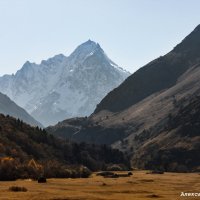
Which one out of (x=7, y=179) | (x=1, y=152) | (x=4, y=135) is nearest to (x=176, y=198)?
(x=7, y=179)

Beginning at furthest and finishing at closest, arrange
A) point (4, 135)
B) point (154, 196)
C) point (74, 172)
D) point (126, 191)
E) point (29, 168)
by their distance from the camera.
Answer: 1. point (4, 135)
2. point (74, 172)
3. point (29, 168)
4. point (126, 191)
5. point (154, 196)

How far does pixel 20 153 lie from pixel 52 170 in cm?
4208

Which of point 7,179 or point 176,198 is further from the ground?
point 7,179

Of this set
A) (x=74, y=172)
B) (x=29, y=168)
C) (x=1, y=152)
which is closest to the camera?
(x=29, y=168)

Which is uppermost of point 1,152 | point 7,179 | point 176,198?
point 1,152

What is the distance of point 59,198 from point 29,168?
223 feet

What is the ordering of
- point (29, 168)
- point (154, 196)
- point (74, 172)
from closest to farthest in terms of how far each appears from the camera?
point (154, 196)
point (29, 168)
point (74, 172)

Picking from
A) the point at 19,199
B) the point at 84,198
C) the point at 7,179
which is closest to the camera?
the point at 19,199

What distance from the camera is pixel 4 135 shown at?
19825cm

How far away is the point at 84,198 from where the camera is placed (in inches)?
3019

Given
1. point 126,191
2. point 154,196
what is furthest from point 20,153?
point 154,196

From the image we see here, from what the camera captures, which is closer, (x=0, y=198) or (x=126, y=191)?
(x=0, y=198)

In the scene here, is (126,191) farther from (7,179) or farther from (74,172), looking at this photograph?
(74,172)

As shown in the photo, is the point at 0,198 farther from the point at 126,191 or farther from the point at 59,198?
the point at 126,191
